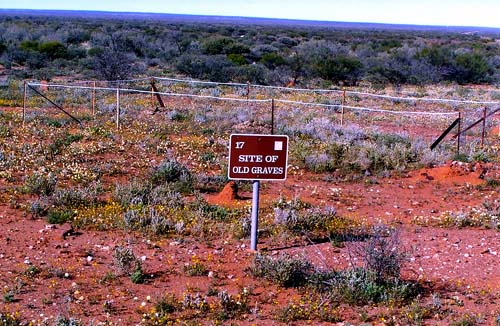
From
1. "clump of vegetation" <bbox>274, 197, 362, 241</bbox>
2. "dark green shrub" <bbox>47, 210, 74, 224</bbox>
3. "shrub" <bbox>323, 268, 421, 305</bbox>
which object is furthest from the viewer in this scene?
"dark green shrub" <bbox>47, 210, 74, 224</bbox>

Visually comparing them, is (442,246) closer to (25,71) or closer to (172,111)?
(172,111)

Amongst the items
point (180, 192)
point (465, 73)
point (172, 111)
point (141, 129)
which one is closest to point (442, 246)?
point (180, 192)

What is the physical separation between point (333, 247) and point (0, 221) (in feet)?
14.2

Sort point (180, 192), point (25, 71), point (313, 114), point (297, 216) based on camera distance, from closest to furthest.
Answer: point (297, 216) → point (180, 192) → point (313, 114) → point (25, 71)

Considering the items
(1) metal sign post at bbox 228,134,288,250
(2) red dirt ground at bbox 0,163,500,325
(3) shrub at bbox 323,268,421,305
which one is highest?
(1) metal sign post at bbox 228,134,288,250

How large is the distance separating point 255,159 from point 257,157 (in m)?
0.03

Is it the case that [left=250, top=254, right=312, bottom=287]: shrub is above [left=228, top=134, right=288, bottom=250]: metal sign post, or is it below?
below

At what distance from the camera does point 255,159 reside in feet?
27.1

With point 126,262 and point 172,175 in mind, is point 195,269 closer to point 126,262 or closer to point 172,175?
point 126,262

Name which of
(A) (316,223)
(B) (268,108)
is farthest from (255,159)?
(B) (268,108)

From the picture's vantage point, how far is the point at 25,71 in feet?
115

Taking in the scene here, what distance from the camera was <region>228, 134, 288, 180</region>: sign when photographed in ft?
26.8

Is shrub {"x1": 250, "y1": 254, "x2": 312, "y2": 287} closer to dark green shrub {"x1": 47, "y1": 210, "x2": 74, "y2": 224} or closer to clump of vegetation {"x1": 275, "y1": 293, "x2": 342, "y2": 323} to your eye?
clump of vegetation {"x1": 275, "y1": 293, "x2": 342, "y2": 323}

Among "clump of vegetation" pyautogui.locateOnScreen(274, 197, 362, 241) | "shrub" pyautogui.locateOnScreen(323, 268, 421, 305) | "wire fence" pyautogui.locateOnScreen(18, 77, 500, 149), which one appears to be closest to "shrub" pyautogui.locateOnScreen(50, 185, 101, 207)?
"clump of vegetation" pyautogui.locateOnScreen(274, 197, 362, 241)
